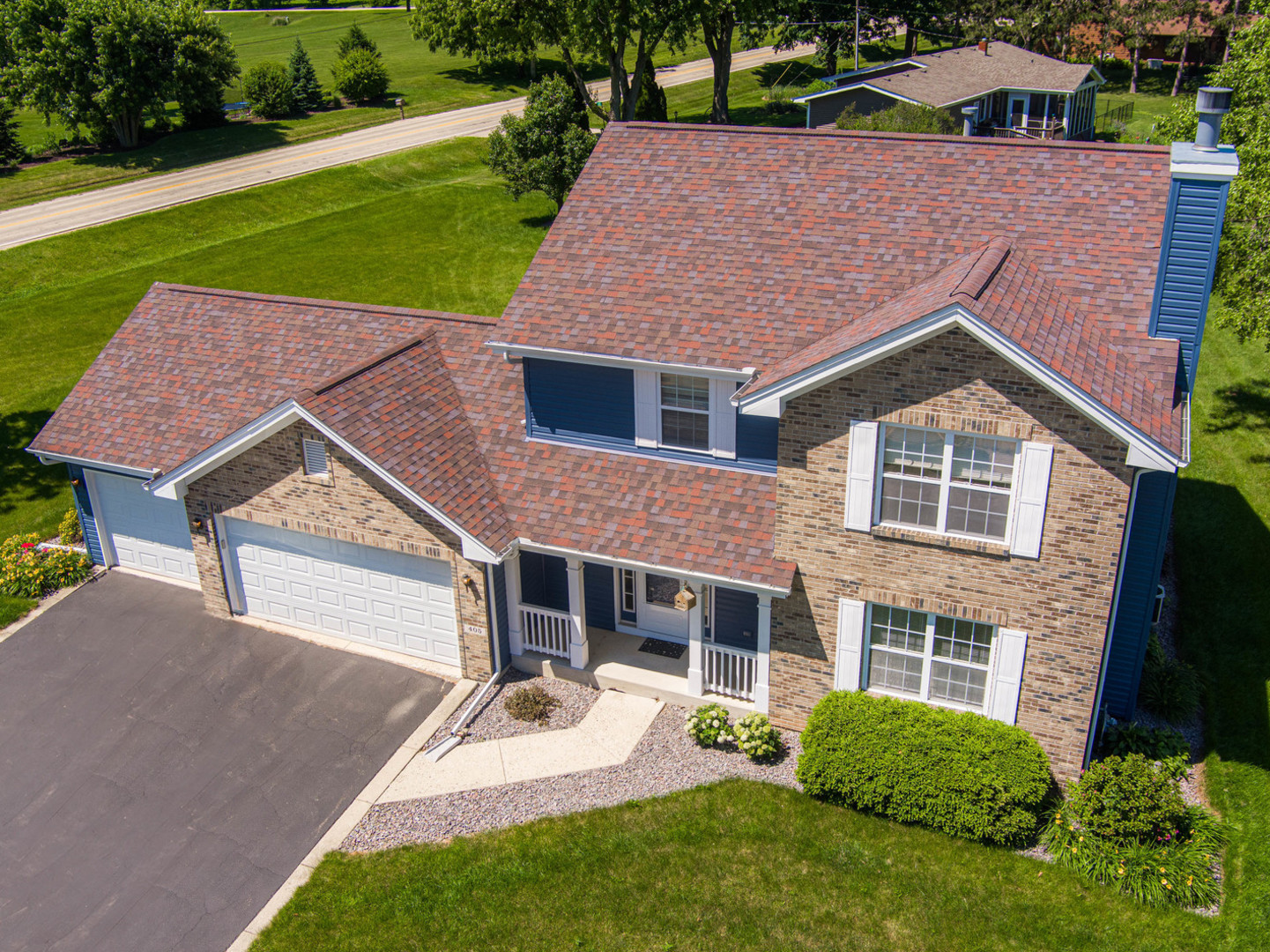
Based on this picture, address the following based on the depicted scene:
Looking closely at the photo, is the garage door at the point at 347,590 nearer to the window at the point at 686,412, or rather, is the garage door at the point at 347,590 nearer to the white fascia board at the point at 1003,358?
the window at the point at 686,412

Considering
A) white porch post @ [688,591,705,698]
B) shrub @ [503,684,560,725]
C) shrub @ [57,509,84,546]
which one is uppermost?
white porch post @ [688,591,705,698]

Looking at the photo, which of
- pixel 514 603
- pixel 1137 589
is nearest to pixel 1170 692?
pixel 1137 589

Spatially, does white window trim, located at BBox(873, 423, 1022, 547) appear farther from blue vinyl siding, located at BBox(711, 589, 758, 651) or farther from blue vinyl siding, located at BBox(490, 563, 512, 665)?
blue vinyl siding, located at BBox(490, 563, 512, 665)

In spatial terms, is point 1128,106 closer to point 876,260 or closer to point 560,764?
point 876,260

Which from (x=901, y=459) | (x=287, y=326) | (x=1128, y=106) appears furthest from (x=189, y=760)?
(x=1128, y=106)

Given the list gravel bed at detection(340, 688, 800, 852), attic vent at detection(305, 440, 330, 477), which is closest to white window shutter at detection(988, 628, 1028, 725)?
gravel bed at detection(340, 688, 800, 852)

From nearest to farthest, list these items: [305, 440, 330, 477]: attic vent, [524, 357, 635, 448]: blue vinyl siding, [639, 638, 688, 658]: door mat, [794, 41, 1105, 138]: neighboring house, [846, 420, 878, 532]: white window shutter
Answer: [846, 420, 878, 532]: white window shutter
[524, 357, 635, 448]: blue vinyl siding
[305, 440, 330, 477]: attic vent
[639, 638, 688, 658]: door mat
[794, 41, 1105, 138]: neighboring house

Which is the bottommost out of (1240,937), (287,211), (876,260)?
(1240,937)
